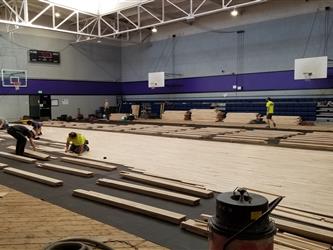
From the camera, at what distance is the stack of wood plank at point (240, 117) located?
15.9 m

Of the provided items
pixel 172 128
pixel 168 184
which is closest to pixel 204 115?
pixel 172 128

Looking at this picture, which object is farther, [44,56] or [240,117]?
[44,56]

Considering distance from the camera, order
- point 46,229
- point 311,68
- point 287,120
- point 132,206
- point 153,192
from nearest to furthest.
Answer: point 46,229 < point 132,206 < point 153,192 < point 311,68 < point 287,120

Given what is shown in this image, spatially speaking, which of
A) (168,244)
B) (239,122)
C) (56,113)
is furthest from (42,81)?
(168,244)

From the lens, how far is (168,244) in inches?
122

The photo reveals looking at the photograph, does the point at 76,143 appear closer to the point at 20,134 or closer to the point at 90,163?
the point at 20,134

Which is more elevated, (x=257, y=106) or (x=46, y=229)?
(x=257, y=106)

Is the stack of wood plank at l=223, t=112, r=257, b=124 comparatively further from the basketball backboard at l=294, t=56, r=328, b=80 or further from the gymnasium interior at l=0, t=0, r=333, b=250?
the basketball backboard at l=294, t=56, r=328, b=80

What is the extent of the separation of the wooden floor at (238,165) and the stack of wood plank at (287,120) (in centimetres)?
649

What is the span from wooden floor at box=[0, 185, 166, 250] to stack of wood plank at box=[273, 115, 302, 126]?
497 inches

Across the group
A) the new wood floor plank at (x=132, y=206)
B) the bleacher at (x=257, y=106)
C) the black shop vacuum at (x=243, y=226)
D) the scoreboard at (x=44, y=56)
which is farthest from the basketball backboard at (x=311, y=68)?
the scoreboard at (x=44, y=56)

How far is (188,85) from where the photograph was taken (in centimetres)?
2003

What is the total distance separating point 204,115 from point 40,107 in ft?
34.0

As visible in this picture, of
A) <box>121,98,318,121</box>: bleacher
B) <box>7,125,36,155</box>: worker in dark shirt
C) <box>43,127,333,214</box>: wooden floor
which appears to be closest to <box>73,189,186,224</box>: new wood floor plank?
<box>43,127,333,214</box>: wooden floor
